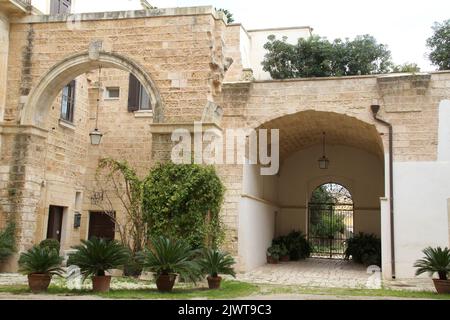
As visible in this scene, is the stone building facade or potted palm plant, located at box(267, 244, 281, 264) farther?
potted palm plant, located at box(267, 244, 281, 264)

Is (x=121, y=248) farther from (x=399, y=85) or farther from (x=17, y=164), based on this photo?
(x=399, y=85)

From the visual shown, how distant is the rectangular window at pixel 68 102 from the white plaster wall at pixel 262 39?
8.86 meters

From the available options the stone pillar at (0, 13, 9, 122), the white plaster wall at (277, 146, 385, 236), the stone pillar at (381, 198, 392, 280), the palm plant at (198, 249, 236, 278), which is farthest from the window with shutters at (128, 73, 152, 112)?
the palm plant at (198, 249, 236, 278)

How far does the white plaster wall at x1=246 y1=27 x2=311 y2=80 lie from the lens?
2197 cm

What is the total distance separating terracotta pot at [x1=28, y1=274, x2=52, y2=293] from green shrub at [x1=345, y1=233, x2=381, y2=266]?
9.64 metres

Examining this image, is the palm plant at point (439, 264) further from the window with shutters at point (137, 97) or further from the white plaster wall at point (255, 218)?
the window with shutters at point (137, 97)

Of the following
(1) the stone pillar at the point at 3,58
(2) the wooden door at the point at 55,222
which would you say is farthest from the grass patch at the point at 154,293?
(2) the wooden door at the point at 55,222

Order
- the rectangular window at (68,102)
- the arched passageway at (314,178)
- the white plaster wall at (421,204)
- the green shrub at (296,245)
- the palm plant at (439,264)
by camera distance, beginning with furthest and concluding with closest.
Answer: the green shrub at (296,245) < the rectangular window at (68,102) < the arched passageway at (314,178) < the white plaster wall at (421,204) < the palm plant at (439,264)

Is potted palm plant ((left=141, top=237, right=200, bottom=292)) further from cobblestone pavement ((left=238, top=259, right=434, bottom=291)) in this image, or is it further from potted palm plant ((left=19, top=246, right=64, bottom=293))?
cobblestone pavement ((left=238, top=259, right=434, bottom=291))

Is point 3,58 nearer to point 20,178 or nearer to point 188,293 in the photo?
point 20,178

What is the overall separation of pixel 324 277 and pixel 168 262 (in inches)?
196

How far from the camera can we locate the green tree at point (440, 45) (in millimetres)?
19422

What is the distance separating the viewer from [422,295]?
8.50 meters
